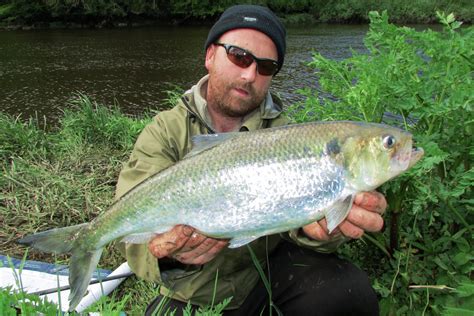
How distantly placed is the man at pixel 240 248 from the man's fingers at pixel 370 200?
0.31 metres

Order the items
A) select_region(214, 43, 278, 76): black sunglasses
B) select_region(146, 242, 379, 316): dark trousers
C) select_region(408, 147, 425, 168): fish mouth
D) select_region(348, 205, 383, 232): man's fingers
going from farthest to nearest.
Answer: select_region(214, 43, 278, 76): black sunglasses
select_region(146, 242, 379, 316): dark trousers
select_region(348, 205, 383, 232): man's fingers
select_region(408, 147, 425, 168): fish mouth

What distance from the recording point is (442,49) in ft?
8.82

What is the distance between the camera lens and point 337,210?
7.11 ft

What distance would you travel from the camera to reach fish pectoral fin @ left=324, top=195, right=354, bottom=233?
7.04ft

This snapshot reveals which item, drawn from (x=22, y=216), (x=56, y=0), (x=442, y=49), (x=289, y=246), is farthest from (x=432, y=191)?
(x=56, y=0)

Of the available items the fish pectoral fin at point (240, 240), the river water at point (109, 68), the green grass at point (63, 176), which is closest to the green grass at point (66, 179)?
the green grass at point (63, 176)

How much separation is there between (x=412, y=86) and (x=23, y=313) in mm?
2554

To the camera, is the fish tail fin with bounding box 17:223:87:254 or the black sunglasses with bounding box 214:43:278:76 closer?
the fish tail fin with bounding box 17:223:87:254

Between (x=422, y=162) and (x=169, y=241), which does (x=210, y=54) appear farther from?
(x=422, y=162)

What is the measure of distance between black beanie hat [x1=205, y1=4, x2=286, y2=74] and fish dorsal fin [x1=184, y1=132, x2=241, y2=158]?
1.27m

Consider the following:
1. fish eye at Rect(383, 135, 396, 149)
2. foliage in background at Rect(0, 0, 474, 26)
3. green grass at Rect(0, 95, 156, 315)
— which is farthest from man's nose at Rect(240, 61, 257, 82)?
foliage in background at Rect(0, 0, 474, 26)

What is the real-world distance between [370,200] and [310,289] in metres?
1.08

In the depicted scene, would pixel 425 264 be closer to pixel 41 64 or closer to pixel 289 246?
pixel 289 246

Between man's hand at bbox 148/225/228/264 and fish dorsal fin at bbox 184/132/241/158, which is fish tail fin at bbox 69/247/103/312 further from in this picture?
fish dorsal fin at bbox 184/132/241/158
